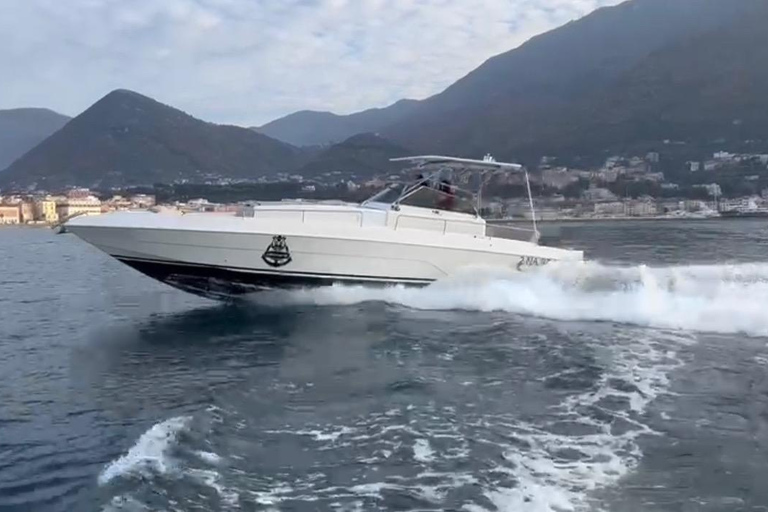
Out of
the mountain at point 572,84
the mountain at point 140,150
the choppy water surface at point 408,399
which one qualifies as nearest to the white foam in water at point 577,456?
the choppy water surface at point 408,399

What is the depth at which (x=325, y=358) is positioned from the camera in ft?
33.9

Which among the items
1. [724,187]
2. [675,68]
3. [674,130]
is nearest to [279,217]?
[724,187]

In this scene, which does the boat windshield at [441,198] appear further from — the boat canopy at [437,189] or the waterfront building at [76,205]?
the waterfront building at [76,205]

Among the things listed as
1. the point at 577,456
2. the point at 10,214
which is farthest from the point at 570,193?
the point at 10,214

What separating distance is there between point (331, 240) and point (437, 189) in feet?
8.68

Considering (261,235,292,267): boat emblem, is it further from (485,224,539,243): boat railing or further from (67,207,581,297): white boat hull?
(485,224,539,243): boat railing

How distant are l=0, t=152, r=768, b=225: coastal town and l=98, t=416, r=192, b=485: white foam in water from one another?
33.5 feet

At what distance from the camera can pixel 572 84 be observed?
144m

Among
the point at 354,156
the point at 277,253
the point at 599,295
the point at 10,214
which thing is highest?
the point at 354,156

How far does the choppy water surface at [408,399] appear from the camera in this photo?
18.4ft

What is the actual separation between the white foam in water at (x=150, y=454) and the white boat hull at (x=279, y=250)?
23.6ft

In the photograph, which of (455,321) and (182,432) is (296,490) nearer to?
(182,432)

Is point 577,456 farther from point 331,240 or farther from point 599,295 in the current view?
point 331,240

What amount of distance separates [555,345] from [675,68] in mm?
119432
